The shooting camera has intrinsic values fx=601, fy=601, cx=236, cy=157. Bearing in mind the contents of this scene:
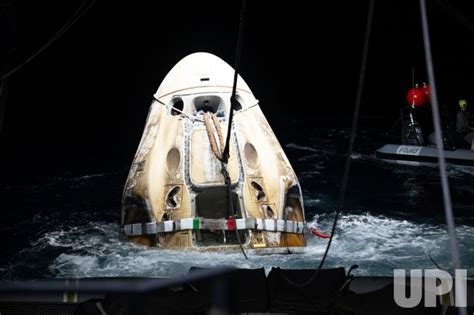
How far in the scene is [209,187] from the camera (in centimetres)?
930

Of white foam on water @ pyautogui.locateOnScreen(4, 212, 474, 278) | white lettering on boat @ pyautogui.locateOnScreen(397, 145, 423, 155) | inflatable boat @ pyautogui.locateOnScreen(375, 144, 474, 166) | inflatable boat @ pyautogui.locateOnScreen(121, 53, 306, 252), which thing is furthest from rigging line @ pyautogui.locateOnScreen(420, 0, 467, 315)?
white lettering on boat @ pyautogui.locateOnScreen(397, 145, 423, 155)

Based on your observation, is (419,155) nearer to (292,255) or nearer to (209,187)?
(292,255)

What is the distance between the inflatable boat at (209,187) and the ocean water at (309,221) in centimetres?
30

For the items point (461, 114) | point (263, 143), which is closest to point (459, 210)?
point (461, 114)

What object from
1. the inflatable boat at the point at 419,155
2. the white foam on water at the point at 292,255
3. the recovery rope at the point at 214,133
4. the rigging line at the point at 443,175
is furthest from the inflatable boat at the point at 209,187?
the inflatable boat at the point at 419,155

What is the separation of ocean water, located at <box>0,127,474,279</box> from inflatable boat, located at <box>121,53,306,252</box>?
11.8 inches

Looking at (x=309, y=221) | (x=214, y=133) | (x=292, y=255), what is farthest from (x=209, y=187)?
(x=309, y=221)

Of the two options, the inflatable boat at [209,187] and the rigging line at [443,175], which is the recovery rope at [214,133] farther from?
the rigging line at [443,175]

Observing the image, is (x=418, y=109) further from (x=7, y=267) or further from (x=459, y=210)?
(x=7, y=267)

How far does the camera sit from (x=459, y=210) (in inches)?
515

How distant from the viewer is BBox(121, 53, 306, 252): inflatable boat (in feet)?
29.5

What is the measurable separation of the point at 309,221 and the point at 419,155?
19.1 feet

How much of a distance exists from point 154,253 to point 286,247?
2.01 m

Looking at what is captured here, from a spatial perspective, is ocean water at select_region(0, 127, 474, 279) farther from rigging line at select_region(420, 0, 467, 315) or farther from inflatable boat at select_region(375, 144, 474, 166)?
rigging line at select_region(420, 0, 467, 315)
